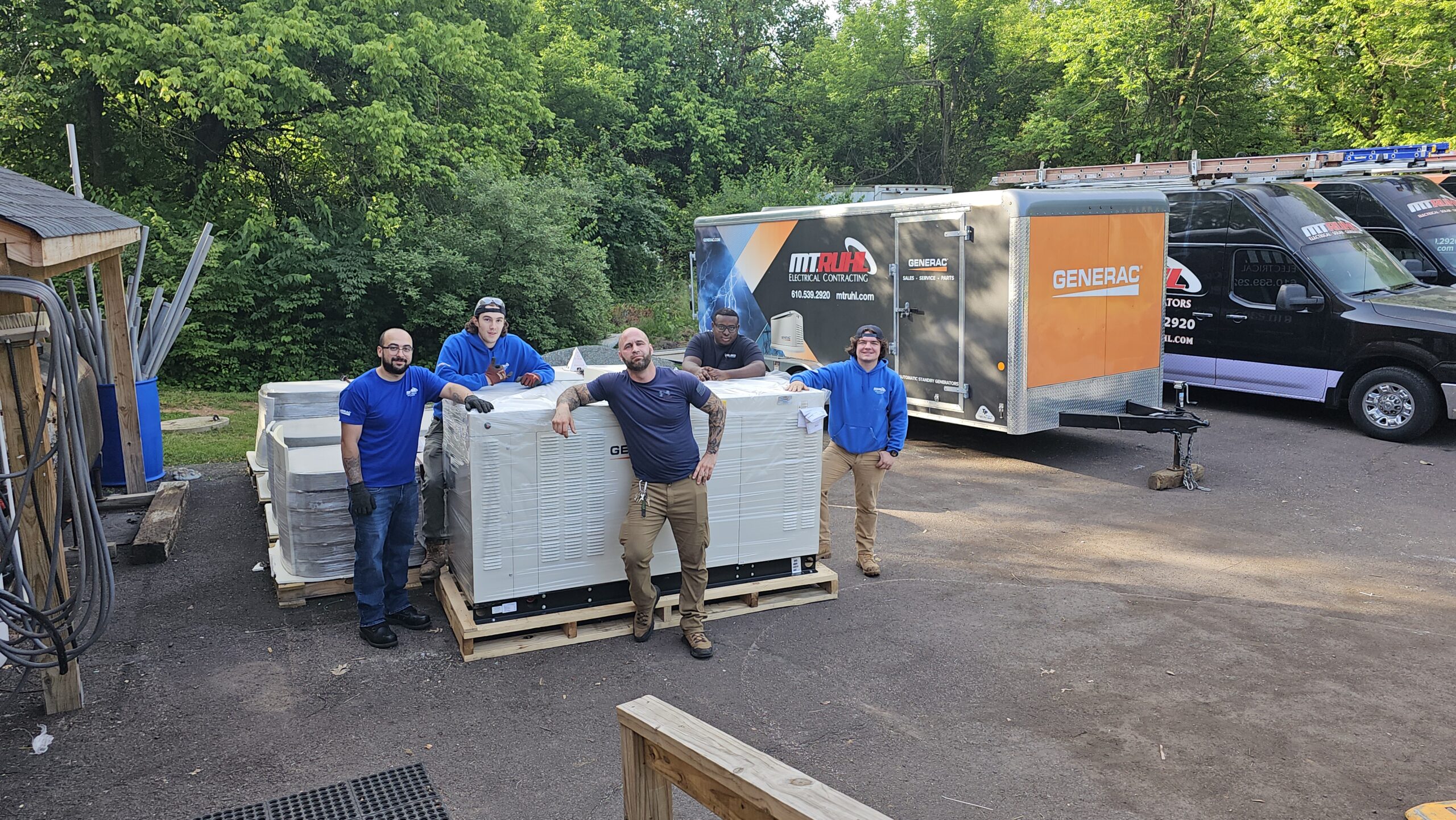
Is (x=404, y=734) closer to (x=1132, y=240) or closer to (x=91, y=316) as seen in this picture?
(x=91, y=316)

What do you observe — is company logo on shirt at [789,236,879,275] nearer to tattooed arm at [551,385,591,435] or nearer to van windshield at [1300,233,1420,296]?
van windshield at [1300,233,1420,296]

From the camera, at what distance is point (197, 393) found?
16266 millimetres

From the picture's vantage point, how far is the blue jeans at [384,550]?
241 inches

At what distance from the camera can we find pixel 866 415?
741 cm

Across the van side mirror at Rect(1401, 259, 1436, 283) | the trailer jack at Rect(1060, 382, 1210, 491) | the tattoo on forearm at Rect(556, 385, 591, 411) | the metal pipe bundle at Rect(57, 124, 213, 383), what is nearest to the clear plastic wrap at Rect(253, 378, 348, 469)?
the metal pipe bundle at Rect(57, 124, 213, 383)

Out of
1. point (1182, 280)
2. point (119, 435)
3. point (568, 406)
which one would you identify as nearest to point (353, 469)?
point (568, 406)

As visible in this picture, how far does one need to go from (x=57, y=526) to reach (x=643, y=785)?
3.97 m

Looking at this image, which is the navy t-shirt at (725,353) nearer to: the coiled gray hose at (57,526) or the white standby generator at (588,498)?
the white standby generator at (588,498)

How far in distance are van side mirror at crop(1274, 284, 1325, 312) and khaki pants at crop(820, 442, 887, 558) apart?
7.32 m

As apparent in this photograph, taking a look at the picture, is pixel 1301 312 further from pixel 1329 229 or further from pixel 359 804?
pixel 359 804

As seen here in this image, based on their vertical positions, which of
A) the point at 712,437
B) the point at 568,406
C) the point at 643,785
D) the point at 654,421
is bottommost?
the point at 643,785

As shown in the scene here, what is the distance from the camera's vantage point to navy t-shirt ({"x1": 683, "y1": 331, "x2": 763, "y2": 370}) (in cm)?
845

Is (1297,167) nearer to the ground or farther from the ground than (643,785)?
farther from the ground

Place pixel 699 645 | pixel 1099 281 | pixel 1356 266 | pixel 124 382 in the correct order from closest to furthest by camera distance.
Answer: pixel 699 645 → pixel 124 382 → pixel 1099 281 → pixel 1356 266
